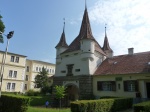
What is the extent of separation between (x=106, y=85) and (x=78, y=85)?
5.03 metres

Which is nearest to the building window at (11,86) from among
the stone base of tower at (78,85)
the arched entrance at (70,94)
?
the stone base of tower at (78,85)

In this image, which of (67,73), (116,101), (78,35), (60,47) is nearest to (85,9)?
(78,35)

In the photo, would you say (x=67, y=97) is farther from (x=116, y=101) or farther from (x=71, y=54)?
(x=116, y=101)

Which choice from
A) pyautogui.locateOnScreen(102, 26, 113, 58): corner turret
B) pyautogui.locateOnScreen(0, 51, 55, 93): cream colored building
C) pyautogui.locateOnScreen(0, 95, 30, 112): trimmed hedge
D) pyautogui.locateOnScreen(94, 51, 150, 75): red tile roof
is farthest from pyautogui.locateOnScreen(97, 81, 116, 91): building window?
pyautogui.locateOnScreen(0, 51, 55, 93): cream colored building

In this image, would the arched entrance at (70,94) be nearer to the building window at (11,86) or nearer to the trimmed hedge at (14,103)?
the trimmed hedge at (14,103)

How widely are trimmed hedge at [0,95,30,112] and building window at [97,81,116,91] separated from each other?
14428 millimetres

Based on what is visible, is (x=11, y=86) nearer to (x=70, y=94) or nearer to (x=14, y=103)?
(x=70, y=94)

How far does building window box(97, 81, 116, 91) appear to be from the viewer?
2430 cm

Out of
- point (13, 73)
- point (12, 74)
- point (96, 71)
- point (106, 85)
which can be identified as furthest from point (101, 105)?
point (13, 73)

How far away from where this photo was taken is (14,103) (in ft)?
46.5

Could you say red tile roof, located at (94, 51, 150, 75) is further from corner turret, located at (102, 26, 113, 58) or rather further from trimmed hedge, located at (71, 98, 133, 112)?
corner turret, located at (102, 26, 113, 58)

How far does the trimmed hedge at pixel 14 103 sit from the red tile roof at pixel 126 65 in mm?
15062

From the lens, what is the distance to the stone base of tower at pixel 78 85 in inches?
1043

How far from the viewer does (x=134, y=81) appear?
22219mm
